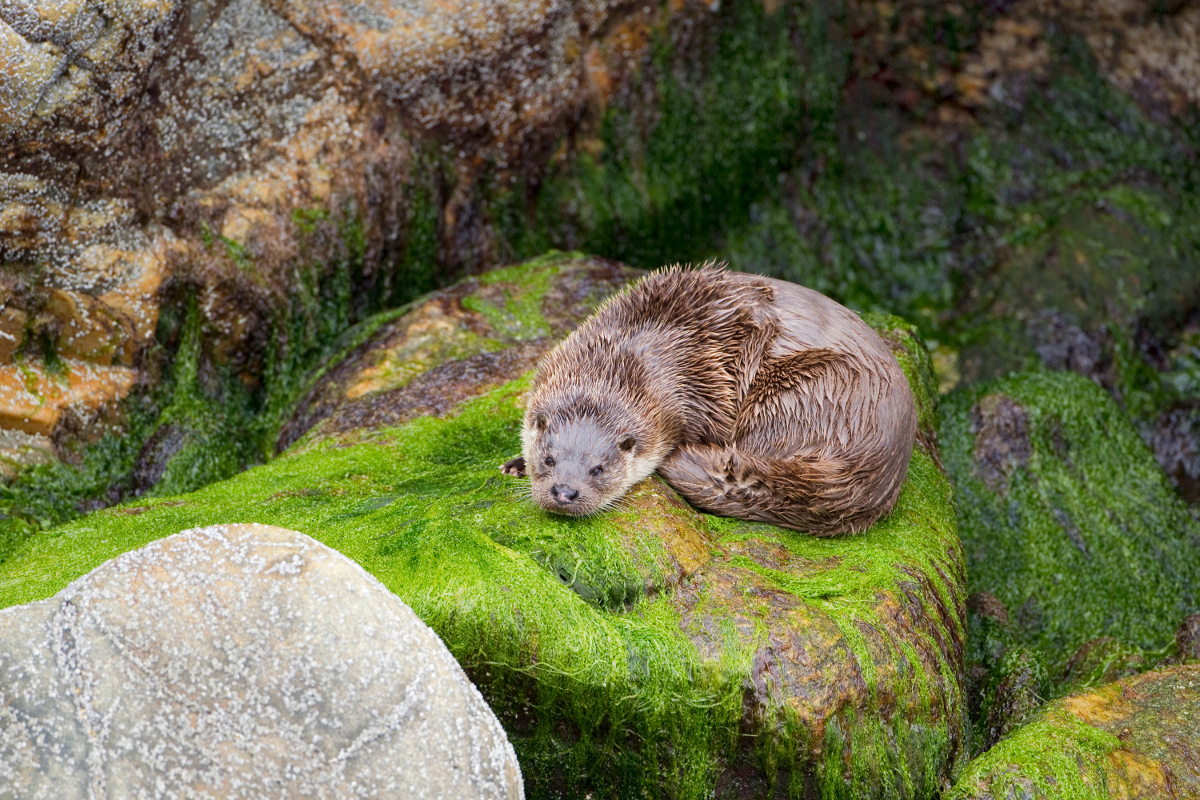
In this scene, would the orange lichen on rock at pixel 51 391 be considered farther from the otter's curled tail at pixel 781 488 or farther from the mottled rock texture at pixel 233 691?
the otter's curled tail at pixel 781 488

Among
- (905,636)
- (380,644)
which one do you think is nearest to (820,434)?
(905,636)

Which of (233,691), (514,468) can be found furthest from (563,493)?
(233,691)

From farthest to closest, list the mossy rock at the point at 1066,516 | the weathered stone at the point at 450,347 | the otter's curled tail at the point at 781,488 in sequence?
the mossy rock at the point at 1066,516 → the weathered stone at the point at 450,347 → the otter's curled tail at the point at 781,488

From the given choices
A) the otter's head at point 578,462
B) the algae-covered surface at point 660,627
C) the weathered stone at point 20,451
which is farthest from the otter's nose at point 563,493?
the weathered stone at point 20,451

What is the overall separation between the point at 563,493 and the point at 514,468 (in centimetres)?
59

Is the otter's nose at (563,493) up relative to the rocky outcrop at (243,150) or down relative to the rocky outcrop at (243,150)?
down

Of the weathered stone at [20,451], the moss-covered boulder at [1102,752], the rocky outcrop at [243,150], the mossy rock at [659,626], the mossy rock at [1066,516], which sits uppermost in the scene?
the rocky outcrop at [243,150]

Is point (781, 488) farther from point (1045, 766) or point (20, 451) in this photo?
point (20, 451)

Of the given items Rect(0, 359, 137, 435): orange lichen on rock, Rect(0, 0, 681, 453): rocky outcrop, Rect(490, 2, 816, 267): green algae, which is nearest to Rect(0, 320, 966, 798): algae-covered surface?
Rect(0, 359, 137, 435): orange lichen on rock

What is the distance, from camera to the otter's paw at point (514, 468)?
4809 millimetres

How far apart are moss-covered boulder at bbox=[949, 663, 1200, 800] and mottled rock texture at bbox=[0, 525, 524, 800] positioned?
6.40 feet

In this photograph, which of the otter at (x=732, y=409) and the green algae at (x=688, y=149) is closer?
the otter at (x=732, y=409)

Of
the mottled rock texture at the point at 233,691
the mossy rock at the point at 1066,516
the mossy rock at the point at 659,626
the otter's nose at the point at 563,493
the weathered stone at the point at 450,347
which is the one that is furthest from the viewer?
the mossy rock at the point at 1066,516

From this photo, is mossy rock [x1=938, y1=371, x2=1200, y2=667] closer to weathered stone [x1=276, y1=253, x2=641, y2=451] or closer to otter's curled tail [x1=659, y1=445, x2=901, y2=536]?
otter's curled tail [x1=659, y1=445, x2=901, y2=536]
